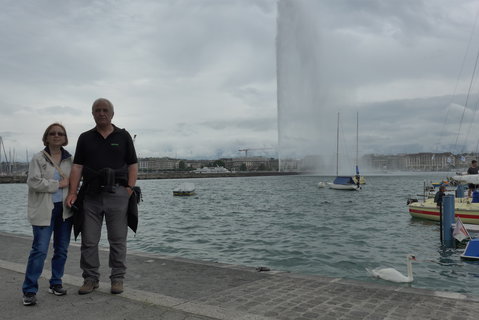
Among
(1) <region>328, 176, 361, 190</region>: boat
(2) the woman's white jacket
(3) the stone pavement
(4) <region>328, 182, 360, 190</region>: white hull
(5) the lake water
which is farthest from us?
(1) <region>328, 176, 361, 190</region>: boat

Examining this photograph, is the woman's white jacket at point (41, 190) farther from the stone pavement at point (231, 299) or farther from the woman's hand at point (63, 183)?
the stone pavement at point (231, 299)

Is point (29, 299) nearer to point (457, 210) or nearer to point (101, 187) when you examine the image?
point (101, 187)

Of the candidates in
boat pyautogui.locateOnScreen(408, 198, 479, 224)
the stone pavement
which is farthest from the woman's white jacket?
boat pyautogui.locateOnScreen(408, 198, 479, 224)

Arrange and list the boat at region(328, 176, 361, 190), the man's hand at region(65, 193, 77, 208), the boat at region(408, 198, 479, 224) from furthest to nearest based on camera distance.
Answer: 1. the boat at region(328, 176, 361, 190)
2. the boat at region(408, 198, 479, 224)
3. the man's hand at region(65, 193, 77, 208)

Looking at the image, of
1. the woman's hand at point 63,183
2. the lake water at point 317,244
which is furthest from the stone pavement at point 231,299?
the lake water at point 317,244

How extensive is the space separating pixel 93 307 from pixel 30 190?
158 cm

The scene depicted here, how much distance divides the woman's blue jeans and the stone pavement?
271 mm

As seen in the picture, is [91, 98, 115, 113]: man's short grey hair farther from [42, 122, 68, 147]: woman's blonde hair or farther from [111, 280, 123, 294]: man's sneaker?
[111, 280, 123, 294]: man's sneaker

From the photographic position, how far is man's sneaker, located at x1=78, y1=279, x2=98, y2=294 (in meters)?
4.96

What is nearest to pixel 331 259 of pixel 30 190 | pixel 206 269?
pixel 206 269

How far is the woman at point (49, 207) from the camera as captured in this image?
15.3ft

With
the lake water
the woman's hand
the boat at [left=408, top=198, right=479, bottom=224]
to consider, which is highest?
the woman's hand

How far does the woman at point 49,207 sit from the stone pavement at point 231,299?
307 millimetres

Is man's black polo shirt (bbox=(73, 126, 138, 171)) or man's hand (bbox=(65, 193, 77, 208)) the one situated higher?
man's black polo shirt (bbox=(73, 126, 138, 171))
